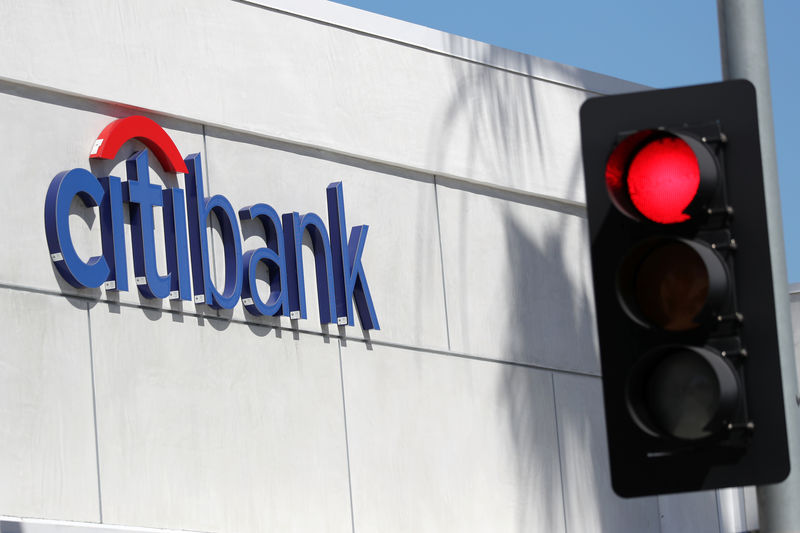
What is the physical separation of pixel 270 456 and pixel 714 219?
29.1 feet

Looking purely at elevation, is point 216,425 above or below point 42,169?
below

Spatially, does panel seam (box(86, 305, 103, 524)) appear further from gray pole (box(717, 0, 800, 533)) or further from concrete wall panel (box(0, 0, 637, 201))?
gray pole (box(717, 0, 800, 533))

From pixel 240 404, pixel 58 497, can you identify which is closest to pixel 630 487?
pixel 58 497

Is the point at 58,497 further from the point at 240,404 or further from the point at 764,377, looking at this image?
the point at 764,377

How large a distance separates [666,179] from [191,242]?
844 cm

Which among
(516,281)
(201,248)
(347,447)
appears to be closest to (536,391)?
(516,281)

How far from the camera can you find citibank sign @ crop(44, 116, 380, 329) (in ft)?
37.9

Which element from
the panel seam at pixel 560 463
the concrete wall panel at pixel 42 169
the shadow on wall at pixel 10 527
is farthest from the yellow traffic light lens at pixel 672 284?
the panel seam at pixel 560 463

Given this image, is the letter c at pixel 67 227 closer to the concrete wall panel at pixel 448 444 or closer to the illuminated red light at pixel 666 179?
the concrete wall panel at pixel 448 444

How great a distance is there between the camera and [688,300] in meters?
4.32

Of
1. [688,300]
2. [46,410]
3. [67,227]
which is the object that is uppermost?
[67,227]

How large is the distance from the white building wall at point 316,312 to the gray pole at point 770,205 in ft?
22.0

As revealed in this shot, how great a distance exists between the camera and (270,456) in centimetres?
1285

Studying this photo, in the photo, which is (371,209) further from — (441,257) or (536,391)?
(536,391)
